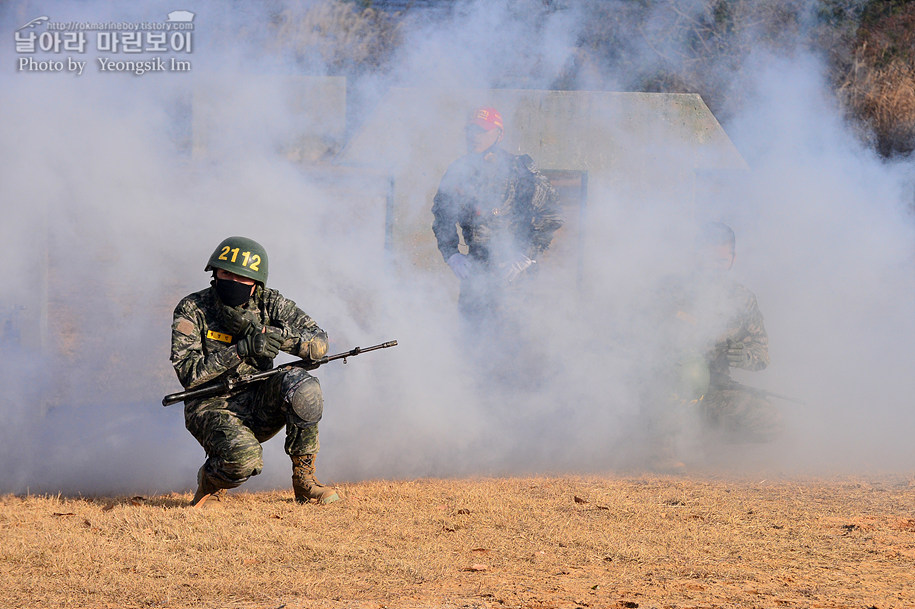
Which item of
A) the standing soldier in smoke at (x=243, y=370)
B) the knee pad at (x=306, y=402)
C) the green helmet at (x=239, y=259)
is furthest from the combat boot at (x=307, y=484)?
the green helmet at (x=239, y=259)

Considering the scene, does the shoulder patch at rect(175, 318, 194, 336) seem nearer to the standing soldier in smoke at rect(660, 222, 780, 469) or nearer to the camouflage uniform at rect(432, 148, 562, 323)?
the camouflage uniform at rect(432, 148, 562, 323)

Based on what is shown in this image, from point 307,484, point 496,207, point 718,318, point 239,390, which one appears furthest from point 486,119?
point 307,484

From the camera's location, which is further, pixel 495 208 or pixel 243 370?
pixel 495 208

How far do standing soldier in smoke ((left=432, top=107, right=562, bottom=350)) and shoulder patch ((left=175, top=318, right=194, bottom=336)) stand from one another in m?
2.94

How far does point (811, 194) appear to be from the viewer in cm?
1005

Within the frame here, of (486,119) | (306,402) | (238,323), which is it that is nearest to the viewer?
(306,402)

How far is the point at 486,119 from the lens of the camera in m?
8.31

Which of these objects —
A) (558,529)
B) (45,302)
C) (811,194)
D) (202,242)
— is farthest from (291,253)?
(811,194)

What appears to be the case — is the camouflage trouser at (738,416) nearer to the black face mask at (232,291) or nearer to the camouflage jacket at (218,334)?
the camouflage jacket at (218,334)

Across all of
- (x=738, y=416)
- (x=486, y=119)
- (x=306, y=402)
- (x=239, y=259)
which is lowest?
(x=738, y=416)

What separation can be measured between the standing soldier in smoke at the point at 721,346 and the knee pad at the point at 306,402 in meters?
3.40

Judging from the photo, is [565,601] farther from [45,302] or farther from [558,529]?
[45,302]

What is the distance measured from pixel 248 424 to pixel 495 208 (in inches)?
131

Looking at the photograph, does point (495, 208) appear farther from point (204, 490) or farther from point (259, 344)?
point (204, 490)
